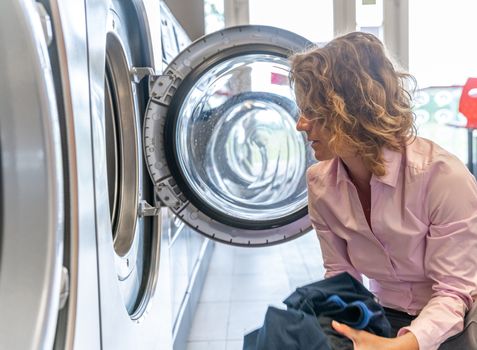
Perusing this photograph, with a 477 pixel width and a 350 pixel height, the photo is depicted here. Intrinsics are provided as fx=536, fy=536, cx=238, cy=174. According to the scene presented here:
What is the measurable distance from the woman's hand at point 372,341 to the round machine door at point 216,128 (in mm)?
487

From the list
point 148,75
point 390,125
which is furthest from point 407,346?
point 148,75

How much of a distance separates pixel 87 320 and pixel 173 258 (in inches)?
46.0

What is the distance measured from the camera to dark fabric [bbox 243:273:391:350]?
34.2 inches

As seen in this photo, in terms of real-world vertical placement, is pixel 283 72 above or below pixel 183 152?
above

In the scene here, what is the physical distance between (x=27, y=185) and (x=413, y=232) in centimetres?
76

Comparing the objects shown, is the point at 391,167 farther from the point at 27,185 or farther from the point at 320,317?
the point at 27,185

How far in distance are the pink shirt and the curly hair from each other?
5cm

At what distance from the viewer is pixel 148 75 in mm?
1339

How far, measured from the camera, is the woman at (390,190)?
102 centimetres

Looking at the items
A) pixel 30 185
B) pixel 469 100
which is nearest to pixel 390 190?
pixel 30 185

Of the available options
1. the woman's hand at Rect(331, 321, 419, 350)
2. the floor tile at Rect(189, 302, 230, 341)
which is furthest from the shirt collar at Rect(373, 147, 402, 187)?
the floor tile at Rect(189, 302, 230, 341)

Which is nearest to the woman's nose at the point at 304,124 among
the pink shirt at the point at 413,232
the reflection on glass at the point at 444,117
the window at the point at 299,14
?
the pink shirt at the point at 413,232

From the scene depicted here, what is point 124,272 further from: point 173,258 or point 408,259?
point 173,258

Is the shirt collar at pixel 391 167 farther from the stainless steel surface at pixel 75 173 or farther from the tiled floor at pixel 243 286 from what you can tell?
the tiled floor at pixel 243 286
